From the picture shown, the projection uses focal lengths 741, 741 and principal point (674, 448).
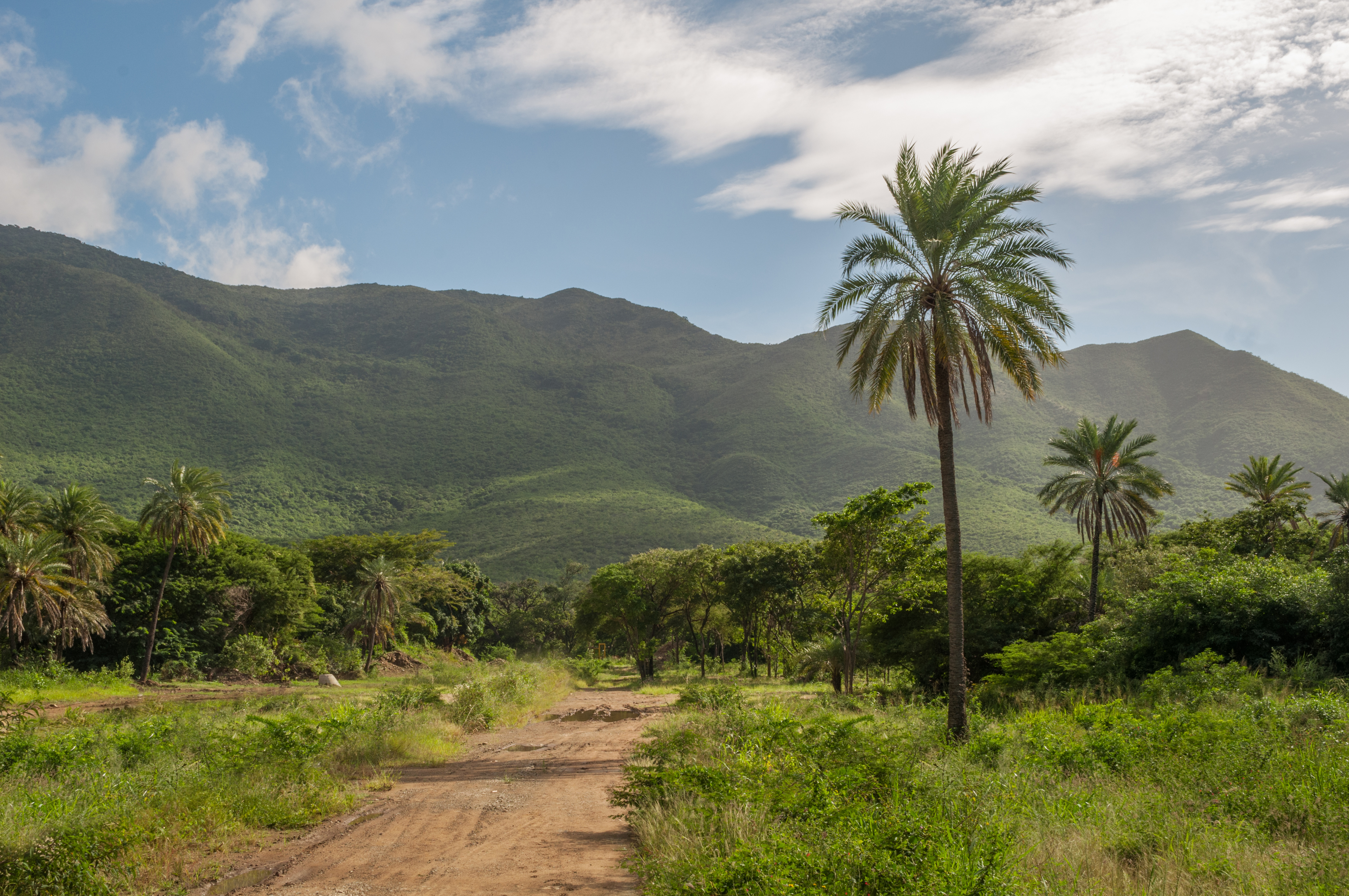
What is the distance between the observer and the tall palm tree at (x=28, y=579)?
3073 centimetres

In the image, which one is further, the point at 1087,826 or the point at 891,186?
the point at 891,186

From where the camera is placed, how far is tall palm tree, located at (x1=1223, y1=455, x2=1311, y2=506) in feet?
146

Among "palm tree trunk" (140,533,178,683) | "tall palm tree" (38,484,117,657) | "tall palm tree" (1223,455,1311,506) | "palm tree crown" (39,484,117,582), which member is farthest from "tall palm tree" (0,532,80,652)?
"tall palm tree" (1223,455,1311,506)

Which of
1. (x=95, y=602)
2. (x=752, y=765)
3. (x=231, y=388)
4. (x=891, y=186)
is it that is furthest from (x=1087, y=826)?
(x=231, y=388)

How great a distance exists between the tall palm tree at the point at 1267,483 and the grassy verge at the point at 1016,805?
41.3 metres

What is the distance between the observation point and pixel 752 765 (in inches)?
340

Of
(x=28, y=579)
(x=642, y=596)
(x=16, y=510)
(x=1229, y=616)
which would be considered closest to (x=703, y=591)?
(x=642, y=596)

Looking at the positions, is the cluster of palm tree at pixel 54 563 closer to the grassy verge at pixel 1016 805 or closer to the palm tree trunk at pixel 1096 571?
the grassy verge at pixel 1016 805

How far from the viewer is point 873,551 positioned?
99.9 ft

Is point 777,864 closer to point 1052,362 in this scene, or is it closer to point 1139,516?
point 1052,362

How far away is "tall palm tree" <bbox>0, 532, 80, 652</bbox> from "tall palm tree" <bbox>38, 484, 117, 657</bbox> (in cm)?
180

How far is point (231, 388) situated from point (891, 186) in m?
190

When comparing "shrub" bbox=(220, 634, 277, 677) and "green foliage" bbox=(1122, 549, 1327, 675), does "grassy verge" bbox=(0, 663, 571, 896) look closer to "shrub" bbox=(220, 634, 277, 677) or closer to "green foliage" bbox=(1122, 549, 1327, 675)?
"green foliage" bbox=(1122, 549, 1327, 675)

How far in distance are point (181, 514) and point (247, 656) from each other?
1086cm
